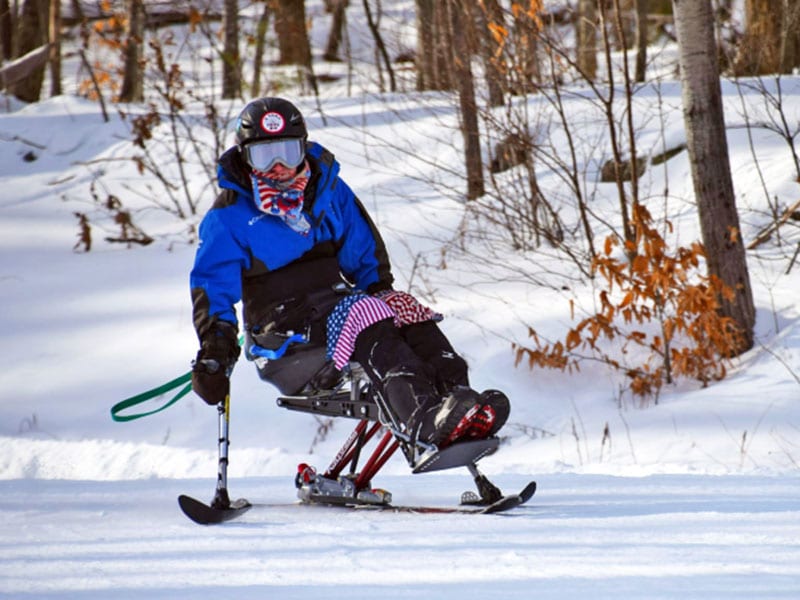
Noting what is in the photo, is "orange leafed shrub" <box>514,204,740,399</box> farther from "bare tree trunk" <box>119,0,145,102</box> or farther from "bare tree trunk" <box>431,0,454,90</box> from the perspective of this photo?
"bare tree trunk" <box>119,0,145,102</box>

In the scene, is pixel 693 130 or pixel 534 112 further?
pixel 534 112

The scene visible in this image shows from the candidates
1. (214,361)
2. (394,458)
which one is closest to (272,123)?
(214,361)

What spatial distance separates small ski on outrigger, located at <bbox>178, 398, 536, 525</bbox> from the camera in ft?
12.0

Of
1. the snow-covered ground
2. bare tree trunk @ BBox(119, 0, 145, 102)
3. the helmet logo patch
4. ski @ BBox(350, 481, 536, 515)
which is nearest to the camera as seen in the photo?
the snow-covered ground

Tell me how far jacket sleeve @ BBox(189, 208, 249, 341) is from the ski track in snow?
2.60 ft

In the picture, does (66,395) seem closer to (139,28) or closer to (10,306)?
(10,306)

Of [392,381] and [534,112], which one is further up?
[534,112]

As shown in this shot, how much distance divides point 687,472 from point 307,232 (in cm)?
221

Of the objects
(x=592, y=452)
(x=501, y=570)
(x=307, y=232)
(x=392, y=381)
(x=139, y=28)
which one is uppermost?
(x=139, y=28)

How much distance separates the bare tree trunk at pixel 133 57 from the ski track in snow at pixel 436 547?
1114cm

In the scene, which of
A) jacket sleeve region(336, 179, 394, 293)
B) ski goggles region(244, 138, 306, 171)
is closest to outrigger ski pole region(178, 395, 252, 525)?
jacket sleeve region(336, 179, 394, 293)

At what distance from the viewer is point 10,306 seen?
10.1 metres

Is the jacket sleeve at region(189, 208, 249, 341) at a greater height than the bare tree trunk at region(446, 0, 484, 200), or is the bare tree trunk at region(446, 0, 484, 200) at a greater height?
the bare tree trunk at region(446, 0, 484, 200)

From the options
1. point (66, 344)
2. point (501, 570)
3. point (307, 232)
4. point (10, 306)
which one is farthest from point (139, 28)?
point (501, 570)
